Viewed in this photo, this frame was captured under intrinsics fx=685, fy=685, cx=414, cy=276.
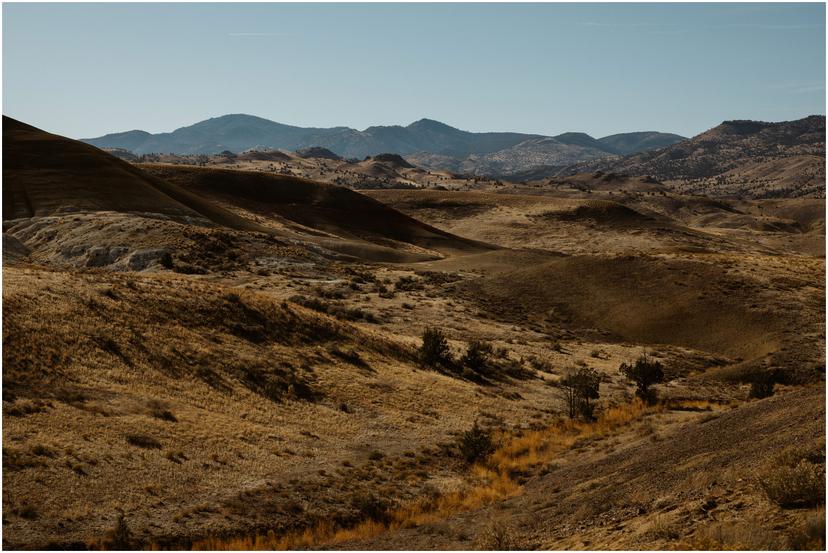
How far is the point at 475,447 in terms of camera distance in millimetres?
24203

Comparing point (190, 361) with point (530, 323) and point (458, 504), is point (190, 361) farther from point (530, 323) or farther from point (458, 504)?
point (530, 323)

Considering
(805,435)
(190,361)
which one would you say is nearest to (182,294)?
(190,361)

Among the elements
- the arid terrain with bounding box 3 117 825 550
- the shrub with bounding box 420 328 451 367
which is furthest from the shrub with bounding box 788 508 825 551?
the shrub with bounding box 420 328 451 367

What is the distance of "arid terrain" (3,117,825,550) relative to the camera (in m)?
15.9

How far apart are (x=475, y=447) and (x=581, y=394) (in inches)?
431

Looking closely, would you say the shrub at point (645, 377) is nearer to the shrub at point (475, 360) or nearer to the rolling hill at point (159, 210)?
the shrub at point (475, 360)

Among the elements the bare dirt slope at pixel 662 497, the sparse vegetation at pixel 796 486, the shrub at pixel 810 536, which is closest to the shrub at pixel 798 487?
the sparse vegetation at pixel 796 486

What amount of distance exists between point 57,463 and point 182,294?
17.0 metres

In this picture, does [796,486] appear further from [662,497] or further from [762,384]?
[762,384]

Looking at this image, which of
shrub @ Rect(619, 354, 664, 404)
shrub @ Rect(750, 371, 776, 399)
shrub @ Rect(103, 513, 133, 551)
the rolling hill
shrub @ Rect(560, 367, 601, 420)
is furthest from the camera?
the rolling hill

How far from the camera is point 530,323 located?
52656 millimetres

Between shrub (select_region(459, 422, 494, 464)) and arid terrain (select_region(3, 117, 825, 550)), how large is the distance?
0.28ft

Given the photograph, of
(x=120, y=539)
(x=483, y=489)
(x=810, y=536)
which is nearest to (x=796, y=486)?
(x=810, y=536)

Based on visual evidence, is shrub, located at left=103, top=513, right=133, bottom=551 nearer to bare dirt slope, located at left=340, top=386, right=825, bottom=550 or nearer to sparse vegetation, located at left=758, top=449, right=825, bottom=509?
bare dirt slope, located at left=340, top=386, right=825, bottom=550
